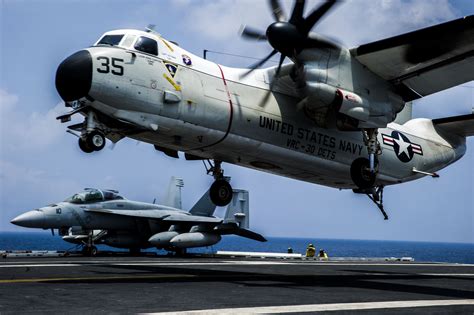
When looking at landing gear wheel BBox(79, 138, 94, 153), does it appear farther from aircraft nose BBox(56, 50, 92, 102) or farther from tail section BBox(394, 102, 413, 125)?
tail section BBox(394, 102, 413, 125)

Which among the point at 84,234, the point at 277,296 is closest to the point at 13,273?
the point at 277,296

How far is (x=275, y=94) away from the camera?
71.2ft

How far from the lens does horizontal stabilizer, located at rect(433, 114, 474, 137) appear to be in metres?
25.4

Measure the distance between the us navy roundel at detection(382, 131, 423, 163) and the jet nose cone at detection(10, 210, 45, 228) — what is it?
944 inches

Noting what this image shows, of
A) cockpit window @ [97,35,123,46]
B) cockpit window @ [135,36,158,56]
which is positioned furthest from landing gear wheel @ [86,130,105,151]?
cockpit window @ [135,36,158,56]

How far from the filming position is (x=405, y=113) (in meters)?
26.3

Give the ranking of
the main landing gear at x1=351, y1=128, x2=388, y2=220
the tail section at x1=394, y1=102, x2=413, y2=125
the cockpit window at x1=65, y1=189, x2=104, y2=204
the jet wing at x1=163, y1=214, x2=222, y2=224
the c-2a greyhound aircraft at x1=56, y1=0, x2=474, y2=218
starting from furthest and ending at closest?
the jet wing at x1=163, y1=214, x2=222, y2=224
the cockpit window at x1=65, y1=189, x2=104, y2=204
the tail section at x1=394, y1=102, x2=413, y2=125
the main landing gear at x1=351, y1=128, x2=388, y2=220
the c-2a greyhound aircraft at x1=56, y1=0, x2=474, y2=218

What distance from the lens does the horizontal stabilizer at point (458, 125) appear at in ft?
83.2

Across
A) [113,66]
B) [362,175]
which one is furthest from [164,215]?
[113,66]

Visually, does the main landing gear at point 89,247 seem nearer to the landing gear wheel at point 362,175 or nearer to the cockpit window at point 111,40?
the landing gear wheel at point 362,175

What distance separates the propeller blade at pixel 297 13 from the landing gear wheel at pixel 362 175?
6910mm

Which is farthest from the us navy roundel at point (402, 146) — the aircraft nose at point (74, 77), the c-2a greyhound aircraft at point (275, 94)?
the aircraft nose at point (74, 77)

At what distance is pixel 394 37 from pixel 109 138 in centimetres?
1075

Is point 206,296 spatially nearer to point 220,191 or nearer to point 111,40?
point 111,40
